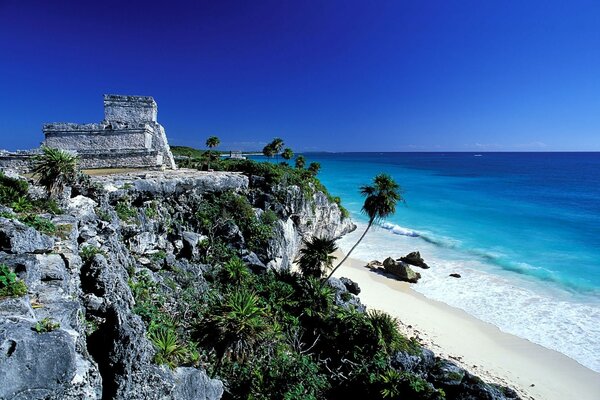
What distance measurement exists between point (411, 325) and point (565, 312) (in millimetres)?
9851

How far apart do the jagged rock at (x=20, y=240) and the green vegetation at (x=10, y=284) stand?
1.11 metres

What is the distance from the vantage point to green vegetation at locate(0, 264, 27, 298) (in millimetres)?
4859

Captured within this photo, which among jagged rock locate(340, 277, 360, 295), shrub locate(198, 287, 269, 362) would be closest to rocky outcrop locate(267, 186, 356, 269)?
jagged rock locate(340, 277, 360, 295)

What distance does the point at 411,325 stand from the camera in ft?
56.6

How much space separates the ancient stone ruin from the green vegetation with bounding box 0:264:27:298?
15835 millimetres

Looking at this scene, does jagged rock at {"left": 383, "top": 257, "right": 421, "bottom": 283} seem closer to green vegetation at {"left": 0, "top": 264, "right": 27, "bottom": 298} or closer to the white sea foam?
the white sea foam

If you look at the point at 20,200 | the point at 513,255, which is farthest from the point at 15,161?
the point at 513,255

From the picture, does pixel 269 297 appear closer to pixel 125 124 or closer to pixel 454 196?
pixel 125 124

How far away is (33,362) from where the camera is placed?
3.85 meters

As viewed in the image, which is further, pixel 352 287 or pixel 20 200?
pixel 352 287

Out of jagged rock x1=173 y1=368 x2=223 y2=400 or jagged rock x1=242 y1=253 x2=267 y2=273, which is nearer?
jagged rock x1=173 y1=368 x2=223 y2=400

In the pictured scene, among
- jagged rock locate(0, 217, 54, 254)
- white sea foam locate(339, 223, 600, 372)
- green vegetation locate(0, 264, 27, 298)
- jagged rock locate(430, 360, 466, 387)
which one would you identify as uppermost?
jagged rock locate(0, 217, 54, 254)

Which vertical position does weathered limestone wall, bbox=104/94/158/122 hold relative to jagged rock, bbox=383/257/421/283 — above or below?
above

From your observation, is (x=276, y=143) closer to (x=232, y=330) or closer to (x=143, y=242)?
(x=143, y=242)
